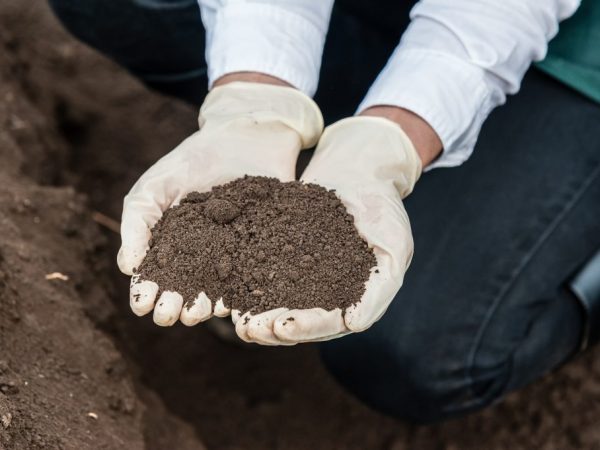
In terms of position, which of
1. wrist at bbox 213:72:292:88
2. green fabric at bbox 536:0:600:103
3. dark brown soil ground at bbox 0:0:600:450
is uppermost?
green fabric at bbox 536:0:600:103

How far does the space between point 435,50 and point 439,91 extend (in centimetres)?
9

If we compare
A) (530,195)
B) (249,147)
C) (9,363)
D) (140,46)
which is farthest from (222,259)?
(140,46)

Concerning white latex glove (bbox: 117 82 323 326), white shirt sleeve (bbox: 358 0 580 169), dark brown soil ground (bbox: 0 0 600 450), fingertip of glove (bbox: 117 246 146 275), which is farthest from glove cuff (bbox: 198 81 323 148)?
dark brown soil ground (bbox: 0 0 600 450)

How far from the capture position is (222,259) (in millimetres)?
1039

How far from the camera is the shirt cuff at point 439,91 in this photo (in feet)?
3.96

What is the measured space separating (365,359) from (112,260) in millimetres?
836

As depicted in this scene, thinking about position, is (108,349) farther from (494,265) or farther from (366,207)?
(494,265)

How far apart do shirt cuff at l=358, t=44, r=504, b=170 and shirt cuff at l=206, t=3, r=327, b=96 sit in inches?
6.4

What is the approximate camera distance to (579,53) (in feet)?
4.52

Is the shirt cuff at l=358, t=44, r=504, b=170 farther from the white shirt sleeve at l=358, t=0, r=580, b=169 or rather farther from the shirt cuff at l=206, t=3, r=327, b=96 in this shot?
the shirt cuff at l=206, t=3, r=327, b=96

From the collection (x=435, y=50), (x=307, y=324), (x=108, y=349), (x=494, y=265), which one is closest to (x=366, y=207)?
(x=307, y=324)

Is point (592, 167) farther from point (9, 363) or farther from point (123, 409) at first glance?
point (9, 363)

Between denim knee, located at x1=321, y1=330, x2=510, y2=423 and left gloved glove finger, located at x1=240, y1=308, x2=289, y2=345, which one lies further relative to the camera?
denim knee, located at x1=321, y1=330, x2=510, y2=423

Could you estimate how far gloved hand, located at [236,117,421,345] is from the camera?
98cm
